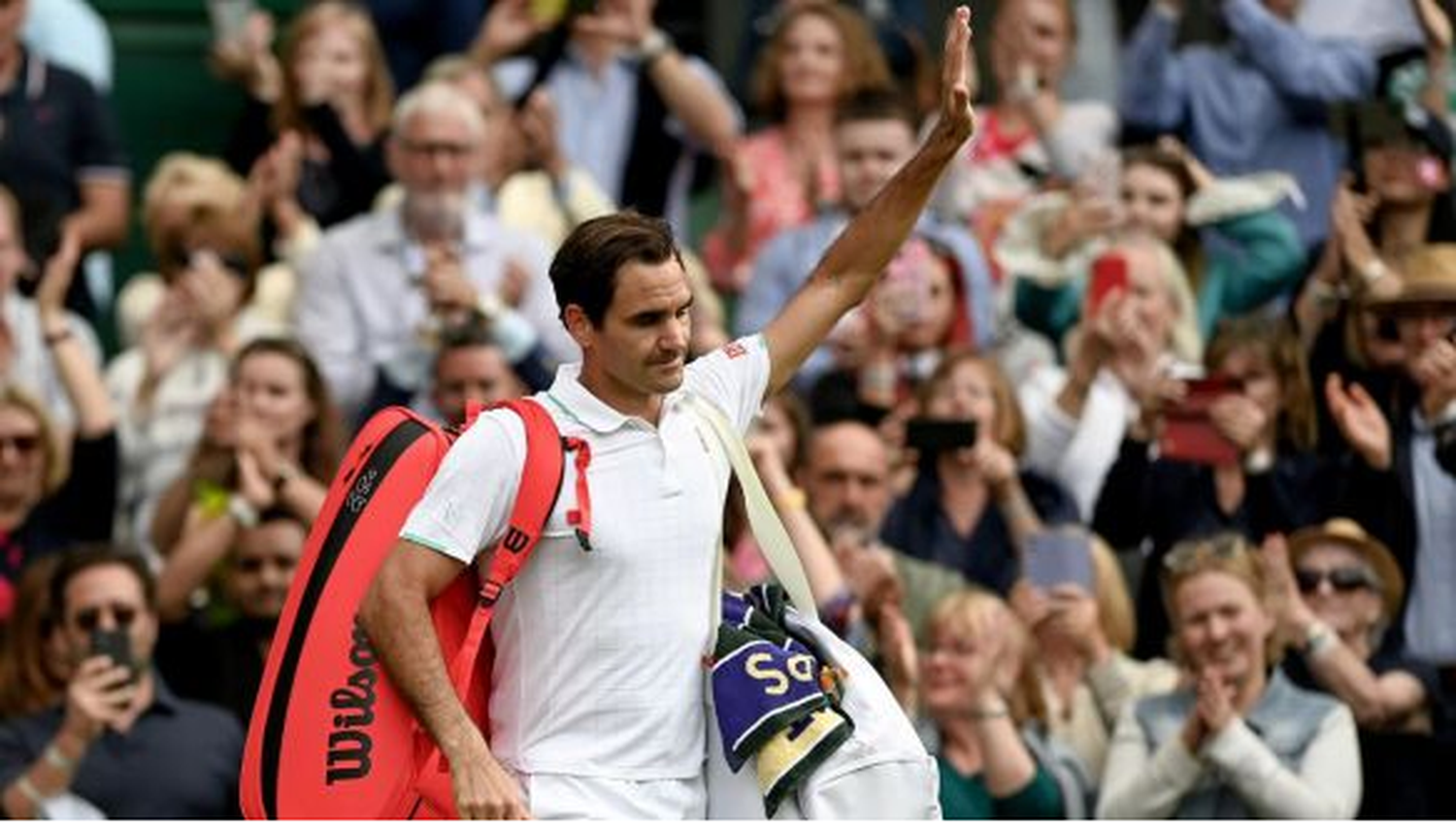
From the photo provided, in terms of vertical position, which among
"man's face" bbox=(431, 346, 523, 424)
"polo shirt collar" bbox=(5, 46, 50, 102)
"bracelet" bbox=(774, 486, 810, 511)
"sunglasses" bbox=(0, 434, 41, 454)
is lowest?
"bracelet" bbox=(774, 486, 810, 511)

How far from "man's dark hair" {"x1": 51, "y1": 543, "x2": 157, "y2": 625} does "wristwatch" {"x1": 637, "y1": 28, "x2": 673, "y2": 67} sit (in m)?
3.67

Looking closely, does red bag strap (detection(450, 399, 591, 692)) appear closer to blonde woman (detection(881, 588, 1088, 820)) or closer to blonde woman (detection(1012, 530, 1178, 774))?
blonde woman (detection(881, 588, 1088, 820))

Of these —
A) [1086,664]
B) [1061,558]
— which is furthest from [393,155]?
[1086,664]

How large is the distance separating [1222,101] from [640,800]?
6.60 meters

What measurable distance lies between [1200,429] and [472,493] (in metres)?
4.59

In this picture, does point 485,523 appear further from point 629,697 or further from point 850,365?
point 850,365

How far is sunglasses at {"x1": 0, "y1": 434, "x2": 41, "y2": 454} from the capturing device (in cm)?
1302

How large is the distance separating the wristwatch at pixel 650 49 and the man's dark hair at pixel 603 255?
6483mm

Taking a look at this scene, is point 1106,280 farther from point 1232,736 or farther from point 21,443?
point 21,443

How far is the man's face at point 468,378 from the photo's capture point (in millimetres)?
13062

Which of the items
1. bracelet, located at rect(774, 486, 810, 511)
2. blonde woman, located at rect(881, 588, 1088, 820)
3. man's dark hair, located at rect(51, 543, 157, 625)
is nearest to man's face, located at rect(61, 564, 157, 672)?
man's dark hair, located at rect(51, 543, 157, 625)

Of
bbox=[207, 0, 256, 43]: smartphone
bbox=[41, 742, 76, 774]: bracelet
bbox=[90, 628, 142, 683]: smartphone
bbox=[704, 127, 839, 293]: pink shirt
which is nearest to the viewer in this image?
bbox=[41, 742, 76, 774]: bracelet

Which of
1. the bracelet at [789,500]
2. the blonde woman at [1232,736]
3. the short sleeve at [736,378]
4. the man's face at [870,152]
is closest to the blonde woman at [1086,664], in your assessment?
the blonde woman at [1232,736]

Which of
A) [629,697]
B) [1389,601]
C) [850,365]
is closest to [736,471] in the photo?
[629,697]
